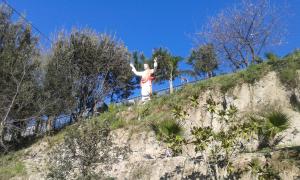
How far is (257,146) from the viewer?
13500mm

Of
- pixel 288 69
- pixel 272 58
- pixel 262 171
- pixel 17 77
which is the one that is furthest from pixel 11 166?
pixel 288 69

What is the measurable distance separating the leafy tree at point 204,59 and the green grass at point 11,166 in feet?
43.3

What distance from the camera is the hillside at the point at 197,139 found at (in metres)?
11.1

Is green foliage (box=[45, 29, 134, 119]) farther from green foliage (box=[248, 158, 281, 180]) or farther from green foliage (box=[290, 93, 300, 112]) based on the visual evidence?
green foliage (box=[248, 158, 281, 180])

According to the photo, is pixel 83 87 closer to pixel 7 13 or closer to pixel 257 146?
pixel 7 13

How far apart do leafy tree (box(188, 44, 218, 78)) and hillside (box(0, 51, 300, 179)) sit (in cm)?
993

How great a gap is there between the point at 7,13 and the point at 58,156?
12.3m

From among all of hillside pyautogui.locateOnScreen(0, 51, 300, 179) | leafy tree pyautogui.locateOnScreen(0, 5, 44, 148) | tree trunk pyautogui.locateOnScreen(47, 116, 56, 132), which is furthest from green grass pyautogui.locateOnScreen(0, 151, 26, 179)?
tree trunk pyautogui.locateOnScreen(47, 116, 56, 132)

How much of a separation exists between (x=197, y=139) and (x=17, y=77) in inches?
485

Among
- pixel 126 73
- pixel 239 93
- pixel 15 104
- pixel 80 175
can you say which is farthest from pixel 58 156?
pixel 126 73

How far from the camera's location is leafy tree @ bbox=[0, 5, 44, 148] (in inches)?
801

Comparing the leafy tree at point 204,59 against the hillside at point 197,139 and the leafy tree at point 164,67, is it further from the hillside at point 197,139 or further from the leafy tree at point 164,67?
the hillside at point 197,139

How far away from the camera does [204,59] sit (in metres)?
29.6

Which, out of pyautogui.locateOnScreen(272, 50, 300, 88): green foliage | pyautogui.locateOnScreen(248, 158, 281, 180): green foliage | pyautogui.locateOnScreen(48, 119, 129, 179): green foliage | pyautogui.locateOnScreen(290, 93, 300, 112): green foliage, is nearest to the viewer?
pyautogui.locateOnScreen(248, 158, 281, 180): green foliage
